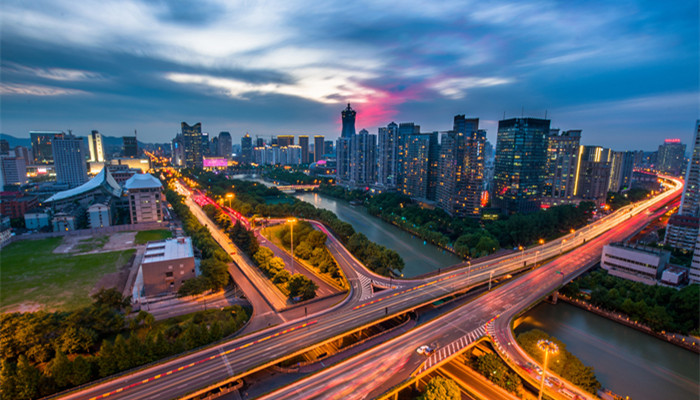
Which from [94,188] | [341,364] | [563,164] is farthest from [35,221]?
[563,164]

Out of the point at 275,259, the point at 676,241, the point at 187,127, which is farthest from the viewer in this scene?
the point at 187,127

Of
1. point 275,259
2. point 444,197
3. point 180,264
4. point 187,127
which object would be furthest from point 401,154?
point 187,127

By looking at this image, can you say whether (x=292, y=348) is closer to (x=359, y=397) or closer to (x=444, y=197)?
(x=359, y=397)

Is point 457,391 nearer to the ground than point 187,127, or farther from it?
nearer to the ground

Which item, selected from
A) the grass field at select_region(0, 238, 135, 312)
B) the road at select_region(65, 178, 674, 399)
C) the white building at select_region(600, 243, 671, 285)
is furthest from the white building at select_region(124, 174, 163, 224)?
the white building at select_region(600, 243, 671, 285)

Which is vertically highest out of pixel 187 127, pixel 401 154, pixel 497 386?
pixel 187 127
